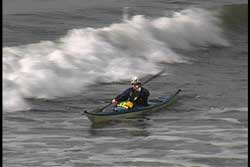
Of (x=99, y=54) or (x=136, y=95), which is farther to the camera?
(x=99, y=54)

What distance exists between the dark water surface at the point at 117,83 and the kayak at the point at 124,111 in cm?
27

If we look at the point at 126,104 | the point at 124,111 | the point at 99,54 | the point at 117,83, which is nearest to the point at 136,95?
the point at 126,104

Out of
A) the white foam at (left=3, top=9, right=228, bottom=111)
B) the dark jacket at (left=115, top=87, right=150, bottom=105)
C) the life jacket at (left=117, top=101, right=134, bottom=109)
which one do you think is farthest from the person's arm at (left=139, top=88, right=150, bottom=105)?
the white foam at (left=3, top=9, right=228, bottom=111)

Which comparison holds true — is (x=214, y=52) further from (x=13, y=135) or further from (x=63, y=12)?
(x=13, y=135)

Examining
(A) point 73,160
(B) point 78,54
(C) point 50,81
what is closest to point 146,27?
(B) point 78,54

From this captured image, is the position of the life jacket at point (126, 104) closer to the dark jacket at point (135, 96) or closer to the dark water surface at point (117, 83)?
the dark jacket at point (135, 96)

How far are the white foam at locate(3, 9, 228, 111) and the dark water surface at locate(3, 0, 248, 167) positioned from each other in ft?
0.19

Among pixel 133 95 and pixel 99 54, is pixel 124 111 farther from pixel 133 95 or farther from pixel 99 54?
pixel 99 54

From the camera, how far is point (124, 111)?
949 inches

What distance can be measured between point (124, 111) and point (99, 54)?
1089 centimetres

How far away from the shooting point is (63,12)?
4106cm

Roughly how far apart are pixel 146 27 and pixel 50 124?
1882 cm

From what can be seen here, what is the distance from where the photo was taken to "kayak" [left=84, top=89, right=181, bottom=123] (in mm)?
23234

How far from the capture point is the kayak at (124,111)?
76.2ft
